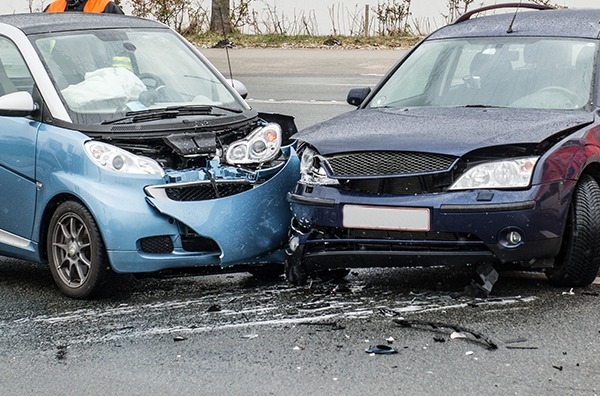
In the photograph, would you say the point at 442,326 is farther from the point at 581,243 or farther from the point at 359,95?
the point at 359,95

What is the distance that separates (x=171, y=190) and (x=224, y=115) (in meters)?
0.91

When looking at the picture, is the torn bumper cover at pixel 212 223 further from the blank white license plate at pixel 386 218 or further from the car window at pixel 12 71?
the car window at pixel 12 71

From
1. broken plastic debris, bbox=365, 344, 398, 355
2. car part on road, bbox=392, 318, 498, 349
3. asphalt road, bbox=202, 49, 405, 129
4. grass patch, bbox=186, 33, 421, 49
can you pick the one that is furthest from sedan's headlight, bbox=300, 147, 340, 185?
grass patch, bbox=186, 33, 421, 49

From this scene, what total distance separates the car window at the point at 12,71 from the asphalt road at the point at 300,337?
1.22 metres

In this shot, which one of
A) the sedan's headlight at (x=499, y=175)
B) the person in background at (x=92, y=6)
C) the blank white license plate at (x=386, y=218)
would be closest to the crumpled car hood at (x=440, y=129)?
the sedan's headlight at (x=499, y=175)

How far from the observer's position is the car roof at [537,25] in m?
8.16

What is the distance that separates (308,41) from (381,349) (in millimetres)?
23634

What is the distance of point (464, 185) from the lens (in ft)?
22.0

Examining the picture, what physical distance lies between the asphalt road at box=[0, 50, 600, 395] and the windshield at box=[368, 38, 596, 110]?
1.09 meters

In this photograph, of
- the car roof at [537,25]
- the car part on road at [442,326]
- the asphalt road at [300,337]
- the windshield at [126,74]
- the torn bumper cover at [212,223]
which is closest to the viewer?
→ the asphalt road at [300,337]

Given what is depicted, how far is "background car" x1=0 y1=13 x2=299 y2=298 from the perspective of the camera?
7121 millimetres

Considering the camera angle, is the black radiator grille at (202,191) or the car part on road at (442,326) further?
the black radiator grille at (202,191)

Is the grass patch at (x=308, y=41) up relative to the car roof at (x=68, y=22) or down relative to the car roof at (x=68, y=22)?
down

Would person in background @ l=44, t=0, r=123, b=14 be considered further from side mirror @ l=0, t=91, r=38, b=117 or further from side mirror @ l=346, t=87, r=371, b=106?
side mirror @ l=0, t=91, r=38, b=117
